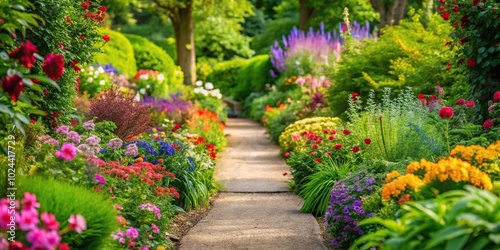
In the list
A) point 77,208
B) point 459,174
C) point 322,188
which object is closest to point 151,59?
point 322,188

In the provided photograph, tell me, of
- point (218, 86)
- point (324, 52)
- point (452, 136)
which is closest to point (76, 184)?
point (452, 136)

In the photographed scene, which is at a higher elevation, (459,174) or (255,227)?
(459,174)

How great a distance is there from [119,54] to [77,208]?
44.6ft

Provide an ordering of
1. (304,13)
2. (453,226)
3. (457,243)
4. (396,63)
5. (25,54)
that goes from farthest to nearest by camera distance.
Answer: (304,13)
(396,63)
(25,54)
(453,226)
(457,243)

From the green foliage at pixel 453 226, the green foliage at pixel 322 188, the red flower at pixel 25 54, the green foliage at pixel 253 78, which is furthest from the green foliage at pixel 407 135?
the green foliage at pixel 253 78

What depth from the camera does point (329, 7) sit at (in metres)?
25.3

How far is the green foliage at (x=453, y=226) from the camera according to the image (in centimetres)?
315

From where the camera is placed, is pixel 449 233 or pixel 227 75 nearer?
pixel 449 233

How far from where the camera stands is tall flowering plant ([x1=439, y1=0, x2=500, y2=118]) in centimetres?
726

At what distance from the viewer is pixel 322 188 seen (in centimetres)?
748

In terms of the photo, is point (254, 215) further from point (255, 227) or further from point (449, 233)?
point (449, 233)

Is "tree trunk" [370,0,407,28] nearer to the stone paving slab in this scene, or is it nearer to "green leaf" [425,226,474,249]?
the stone paving slab

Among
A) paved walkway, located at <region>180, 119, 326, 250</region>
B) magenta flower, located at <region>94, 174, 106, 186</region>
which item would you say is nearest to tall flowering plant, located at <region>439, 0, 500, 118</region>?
paved walkway, located at <region>180, 119, 326, 250</region>

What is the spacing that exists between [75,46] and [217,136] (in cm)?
561
